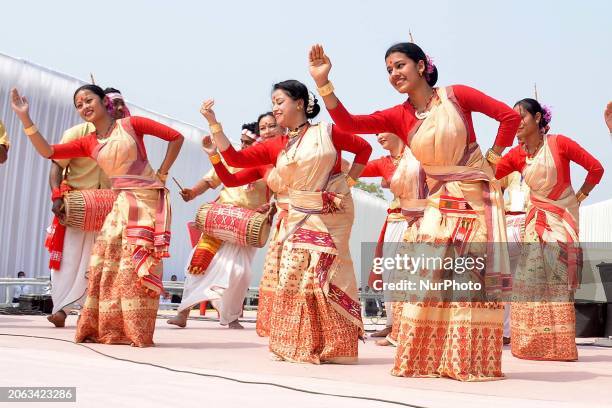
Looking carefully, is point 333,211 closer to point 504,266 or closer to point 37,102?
point 504,266

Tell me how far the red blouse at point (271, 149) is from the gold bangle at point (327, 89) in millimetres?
1036

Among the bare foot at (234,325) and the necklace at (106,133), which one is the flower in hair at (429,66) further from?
the bare foot at (234,325)

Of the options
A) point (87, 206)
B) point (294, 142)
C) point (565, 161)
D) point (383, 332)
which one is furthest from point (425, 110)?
point (87, 206)

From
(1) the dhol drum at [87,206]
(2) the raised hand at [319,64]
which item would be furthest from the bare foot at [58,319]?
(2) the raised hand at [319,64]

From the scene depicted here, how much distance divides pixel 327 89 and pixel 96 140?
2550mm

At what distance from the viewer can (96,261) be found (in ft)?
21.3

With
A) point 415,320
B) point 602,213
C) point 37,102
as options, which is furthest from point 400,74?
point 602,213

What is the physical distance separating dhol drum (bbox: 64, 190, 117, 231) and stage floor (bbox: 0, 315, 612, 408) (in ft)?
5.56

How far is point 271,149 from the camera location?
19.7 feet

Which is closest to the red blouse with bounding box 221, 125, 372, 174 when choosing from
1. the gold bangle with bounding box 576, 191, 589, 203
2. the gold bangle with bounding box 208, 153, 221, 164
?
the gold bangle with bounding box 208, 153, 221, 164

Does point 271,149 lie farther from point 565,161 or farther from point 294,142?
point 565,161

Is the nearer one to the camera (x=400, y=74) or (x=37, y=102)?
(x=400, y=74)

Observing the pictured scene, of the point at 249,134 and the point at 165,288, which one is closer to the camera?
the point at 249,134

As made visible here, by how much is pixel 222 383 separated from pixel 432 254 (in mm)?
1500
